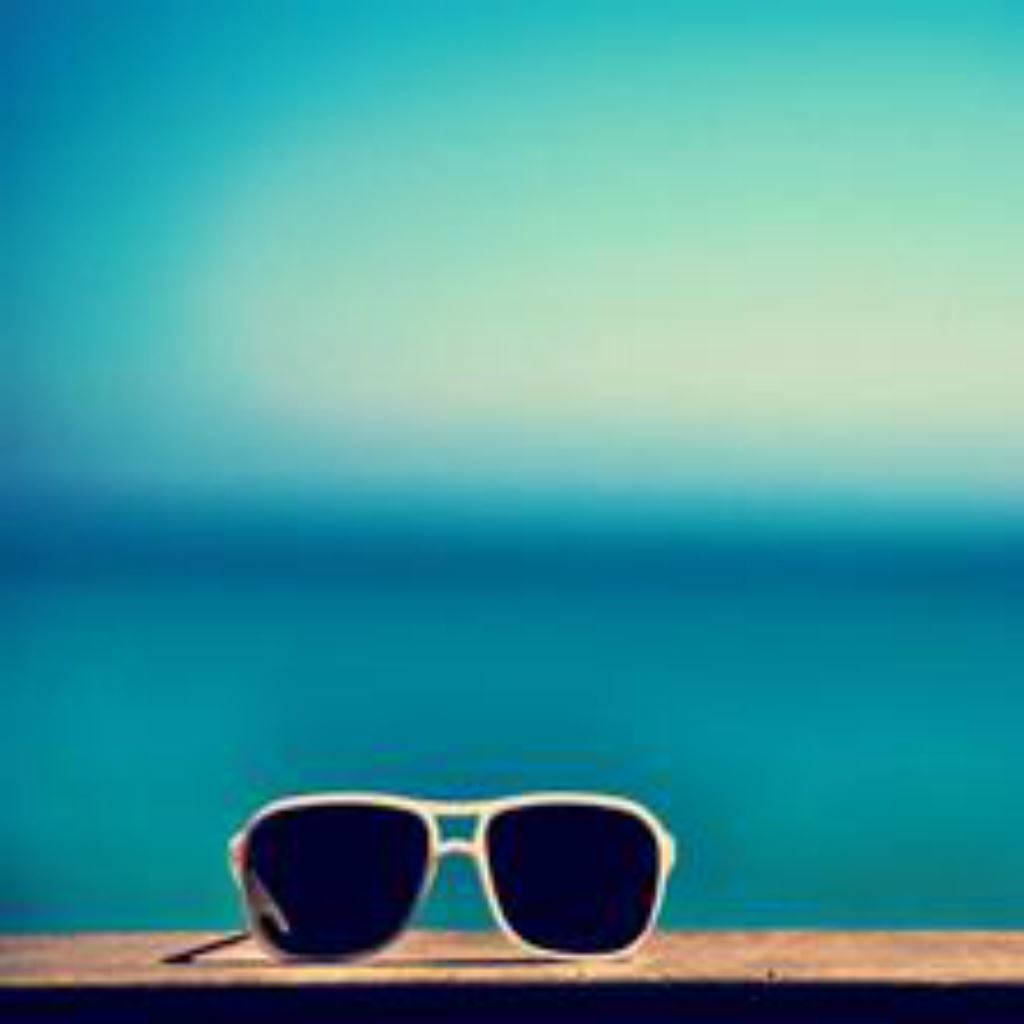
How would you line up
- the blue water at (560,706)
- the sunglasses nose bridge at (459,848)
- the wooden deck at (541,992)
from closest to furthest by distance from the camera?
A: the wooden deck at (541,992) < the sunglasses nose bridge at (459,848) < the blue water at (560,706)

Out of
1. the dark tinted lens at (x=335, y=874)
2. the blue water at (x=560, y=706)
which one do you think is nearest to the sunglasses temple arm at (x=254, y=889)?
the dark tinted lens at (x=335, y=874)

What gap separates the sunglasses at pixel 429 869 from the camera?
82 centimetres

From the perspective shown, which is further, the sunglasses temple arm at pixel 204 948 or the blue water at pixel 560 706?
the blue water at pixel 560 706

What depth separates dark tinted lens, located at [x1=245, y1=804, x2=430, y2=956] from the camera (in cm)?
82

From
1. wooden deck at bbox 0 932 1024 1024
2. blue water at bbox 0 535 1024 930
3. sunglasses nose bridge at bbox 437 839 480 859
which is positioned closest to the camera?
wooden deck at bbox 0 932 1024 1024

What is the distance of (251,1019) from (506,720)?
880mm

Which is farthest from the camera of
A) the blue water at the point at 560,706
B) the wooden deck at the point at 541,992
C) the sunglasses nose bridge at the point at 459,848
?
the blue water at the point at 560,706

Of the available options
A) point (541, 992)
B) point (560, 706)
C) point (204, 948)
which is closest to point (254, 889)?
point (204, 948)

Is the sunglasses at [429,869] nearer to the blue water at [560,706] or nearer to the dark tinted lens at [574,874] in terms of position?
the dark tinted lens at [574,874]

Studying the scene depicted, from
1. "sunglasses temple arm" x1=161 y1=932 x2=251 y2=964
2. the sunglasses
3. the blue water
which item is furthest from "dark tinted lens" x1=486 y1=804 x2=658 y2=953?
the blue water

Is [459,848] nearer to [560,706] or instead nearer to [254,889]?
[254,889]

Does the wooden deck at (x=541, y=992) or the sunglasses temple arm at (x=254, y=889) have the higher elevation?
the sunglasses temple arm at (x=254, y=889)

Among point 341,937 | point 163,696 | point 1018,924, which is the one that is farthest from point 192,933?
point 163,696

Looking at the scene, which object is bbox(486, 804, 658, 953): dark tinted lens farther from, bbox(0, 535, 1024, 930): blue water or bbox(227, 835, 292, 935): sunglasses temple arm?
bbox(0, 535, 1024, 930): blue water
